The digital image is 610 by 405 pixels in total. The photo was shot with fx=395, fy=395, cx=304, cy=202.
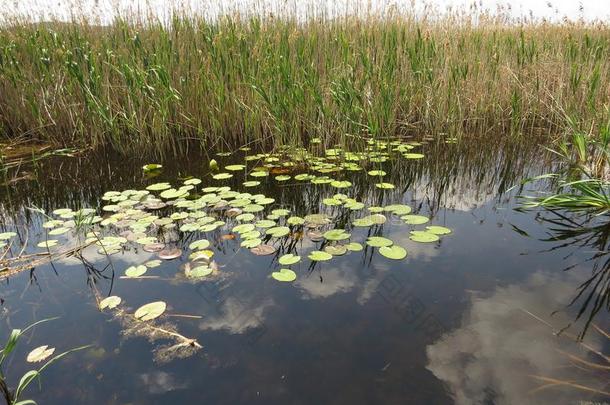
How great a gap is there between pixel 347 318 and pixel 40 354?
A: 1107mm

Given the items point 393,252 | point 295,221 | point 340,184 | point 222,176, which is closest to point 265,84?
point 222,176

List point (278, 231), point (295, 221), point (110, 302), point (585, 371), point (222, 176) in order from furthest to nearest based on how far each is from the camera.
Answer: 1. point (222, 176)
2. point (295, 221)
3. point (278, 231)
4. point (110, 302)
5. point (585, 371)

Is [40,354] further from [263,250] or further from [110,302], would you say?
[263,250]

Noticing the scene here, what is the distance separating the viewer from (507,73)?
427cm

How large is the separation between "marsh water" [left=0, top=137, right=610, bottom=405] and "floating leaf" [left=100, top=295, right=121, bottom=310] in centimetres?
4

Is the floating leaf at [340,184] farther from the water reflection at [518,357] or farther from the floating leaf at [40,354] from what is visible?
the floating leaf at [40,354]

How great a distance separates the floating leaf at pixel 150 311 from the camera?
5.07 feet

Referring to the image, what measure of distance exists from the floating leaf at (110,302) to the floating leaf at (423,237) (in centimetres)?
142

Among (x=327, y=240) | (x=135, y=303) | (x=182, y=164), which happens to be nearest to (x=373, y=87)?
(x=182, y=164)

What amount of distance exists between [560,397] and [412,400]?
0.44 m

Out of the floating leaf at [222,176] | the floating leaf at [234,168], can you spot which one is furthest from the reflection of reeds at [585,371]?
the floating leaf at [234,168]

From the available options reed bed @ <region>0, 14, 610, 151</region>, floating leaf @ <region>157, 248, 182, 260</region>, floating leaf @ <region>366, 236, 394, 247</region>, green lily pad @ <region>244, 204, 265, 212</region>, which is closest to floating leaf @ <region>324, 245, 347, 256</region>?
floating leaf @ <region>366, 236, 394, 247</region>

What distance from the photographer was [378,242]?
204 cm

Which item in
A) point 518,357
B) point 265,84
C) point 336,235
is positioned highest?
point 265,84
